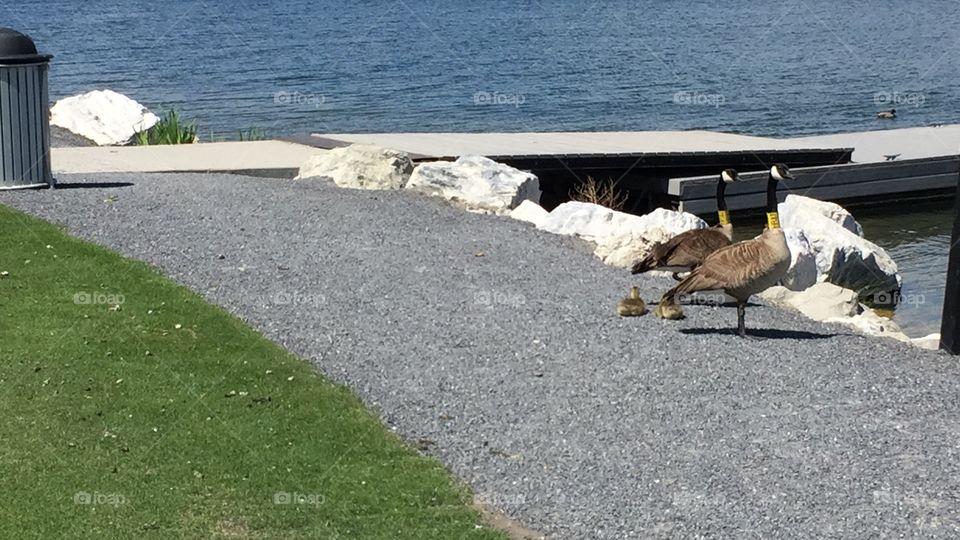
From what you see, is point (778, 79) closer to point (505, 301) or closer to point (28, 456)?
point (505, 301)

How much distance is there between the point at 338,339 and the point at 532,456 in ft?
9.38

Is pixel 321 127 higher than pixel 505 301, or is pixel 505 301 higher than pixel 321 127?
pixel 505 301

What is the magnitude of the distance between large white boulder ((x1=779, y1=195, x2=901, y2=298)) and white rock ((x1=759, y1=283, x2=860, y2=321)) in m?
2.37

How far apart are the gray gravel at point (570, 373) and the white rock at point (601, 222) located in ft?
2.25

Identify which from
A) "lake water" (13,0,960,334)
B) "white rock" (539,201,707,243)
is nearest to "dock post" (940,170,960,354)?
"white rock" (539,201,707,243)

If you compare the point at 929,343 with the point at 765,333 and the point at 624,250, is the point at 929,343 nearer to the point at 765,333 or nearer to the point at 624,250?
the point at 765,333

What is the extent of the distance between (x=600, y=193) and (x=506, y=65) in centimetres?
2995

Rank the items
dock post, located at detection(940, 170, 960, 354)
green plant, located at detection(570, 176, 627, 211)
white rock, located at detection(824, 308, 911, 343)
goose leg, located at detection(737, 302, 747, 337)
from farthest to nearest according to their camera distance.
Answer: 1. green plant, located at detection(570, 176, 627, 211)
2. white rock, located at detection(824, 308, 911, 343)
3. dock post, located at detection(940, 170, 960, 354)
4. goose leg, located at detection(737, 302, 747, 337)

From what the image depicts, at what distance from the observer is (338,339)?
1073 cm

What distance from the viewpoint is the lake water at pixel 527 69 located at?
3666cm

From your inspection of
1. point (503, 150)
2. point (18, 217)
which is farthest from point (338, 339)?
point (503, 150)

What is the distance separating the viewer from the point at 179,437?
330 inches

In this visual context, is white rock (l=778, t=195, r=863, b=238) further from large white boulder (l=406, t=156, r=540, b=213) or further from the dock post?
the dock post

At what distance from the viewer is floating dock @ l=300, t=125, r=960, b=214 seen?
22.2 m
